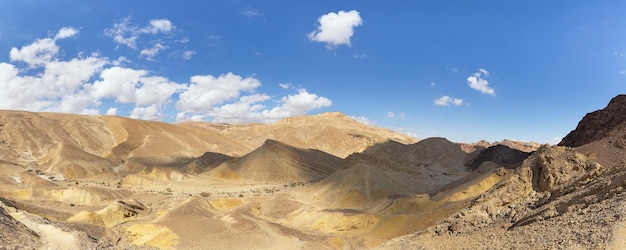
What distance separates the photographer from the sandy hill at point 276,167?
174ft

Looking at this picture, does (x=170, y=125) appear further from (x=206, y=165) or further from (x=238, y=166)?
(x=238, y=166)

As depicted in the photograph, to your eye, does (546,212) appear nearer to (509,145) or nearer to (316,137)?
(316,137)

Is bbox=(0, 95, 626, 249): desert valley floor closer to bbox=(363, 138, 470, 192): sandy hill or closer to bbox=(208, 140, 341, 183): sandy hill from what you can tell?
bbox=(208, 140, 341, 183): sandy hill

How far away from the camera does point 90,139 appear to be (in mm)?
70812

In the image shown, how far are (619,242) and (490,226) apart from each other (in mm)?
5464

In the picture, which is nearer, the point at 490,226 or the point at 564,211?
the point at 564,211

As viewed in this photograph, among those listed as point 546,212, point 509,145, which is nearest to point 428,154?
point 509,145

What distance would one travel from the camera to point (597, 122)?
1678 inches

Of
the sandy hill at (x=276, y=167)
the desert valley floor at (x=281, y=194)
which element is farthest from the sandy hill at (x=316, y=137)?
the sandy hill at (x=276, y=167)

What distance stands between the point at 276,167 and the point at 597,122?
113 ft

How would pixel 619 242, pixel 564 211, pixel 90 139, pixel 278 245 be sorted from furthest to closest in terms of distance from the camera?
pixel 90 139 → pixel 278 245 → pixel 564 211 → pixel 619 242

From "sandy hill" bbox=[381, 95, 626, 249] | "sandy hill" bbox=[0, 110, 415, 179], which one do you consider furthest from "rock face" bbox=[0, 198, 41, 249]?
"sandy hill" bbox=[0, 110, 415, 179]

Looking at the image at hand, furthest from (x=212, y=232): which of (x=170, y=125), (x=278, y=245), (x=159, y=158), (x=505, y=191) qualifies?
(x=170, y=125)

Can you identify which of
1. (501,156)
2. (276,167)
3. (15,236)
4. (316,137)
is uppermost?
(316,137)
